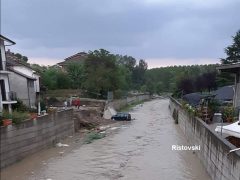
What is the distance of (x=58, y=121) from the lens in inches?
1235

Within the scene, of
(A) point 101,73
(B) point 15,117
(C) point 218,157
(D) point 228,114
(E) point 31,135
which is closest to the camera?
(C) point 218,157

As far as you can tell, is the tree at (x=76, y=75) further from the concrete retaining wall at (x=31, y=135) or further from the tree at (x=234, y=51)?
the concrete retaining wall at (x=31, y=135)

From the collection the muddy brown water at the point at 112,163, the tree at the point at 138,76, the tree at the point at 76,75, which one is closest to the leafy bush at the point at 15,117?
the muddy brown water at the point at 112,163

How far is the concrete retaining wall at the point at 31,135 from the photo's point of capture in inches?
803

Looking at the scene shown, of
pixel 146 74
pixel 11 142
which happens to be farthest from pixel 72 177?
pixel 146 74

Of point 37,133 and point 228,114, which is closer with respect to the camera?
point 228,114

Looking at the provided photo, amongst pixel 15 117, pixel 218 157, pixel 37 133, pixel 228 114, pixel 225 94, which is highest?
pixel 225 94

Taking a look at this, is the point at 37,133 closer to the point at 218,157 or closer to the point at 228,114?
the point at 228,114

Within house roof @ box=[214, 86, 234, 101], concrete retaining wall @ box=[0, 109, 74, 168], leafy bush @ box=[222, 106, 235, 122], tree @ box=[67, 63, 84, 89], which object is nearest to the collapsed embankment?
concrete retaining wall @ box=[0, 109, 74, 168]

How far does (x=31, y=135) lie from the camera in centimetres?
2425

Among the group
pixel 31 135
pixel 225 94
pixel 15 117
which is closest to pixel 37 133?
pixel 31 135

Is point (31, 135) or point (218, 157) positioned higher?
point (218, 157)

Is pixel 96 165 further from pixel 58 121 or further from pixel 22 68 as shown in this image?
pixel 22 68

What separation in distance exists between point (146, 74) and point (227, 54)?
12063 cm
